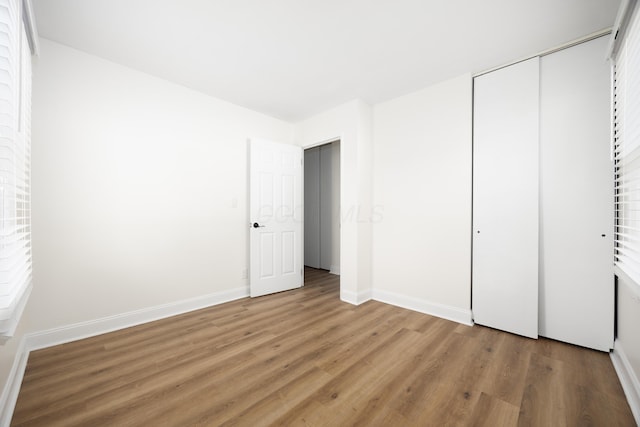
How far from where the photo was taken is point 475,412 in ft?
4.79

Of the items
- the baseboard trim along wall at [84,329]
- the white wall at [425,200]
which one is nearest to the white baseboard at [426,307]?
Answer: the white wall at [425,200]

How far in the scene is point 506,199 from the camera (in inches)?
96.7

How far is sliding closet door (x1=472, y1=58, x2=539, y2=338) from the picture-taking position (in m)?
A: 2.34

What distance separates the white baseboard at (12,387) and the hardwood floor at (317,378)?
0.14 feet

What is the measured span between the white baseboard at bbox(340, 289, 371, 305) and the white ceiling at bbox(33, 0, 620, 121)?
2.58m

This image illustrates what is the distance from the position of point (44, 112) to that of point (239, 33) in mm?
1796

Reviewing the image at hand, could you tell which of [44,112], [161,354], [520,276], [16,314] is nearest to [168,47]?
[44,112]

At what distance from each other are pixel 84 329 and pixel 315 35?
332 centimetres

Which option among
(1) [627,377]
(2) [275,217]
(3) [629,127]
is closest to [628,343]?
(1) [627,377]

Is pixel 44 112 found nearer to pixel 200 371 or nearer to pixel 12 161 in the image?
pixel 12 161

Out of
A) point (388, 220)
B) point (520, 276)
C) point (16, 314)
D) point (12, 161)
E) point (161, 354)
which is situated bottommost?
point (161, 354)

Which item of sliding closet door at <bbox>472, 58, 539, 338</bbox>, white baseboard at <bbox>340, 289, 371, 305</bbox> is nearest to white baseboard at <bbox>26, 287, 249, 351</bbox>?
white baseboard at <bbox>340, 289, 371, 305</bbox>

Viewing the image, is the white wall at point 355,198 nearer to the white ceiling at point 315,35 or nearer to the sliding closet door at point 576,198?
the white ceiling at point 315,35

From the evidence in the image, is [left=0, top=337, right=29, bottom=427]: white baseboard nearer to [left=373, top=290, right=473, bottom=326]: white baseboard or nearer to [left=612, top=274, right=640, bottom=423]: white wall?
[left=373, top=290, right=473, bottom=326]: white baseboard
